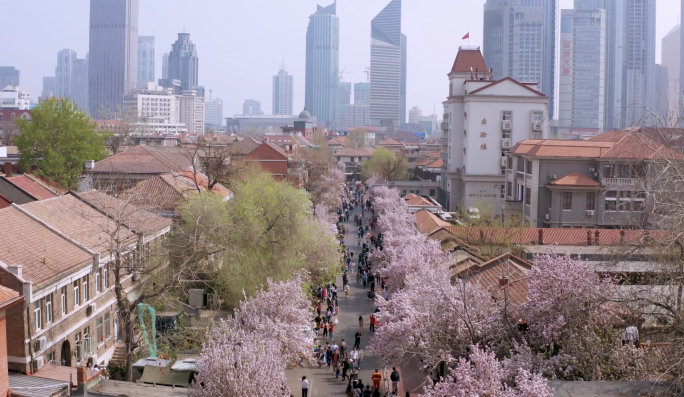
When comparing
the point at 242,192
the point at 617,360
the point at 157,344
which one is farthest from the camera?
the point at 242,192

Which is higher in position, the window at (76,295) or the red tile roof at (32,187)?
the red tile roof at (32,187)

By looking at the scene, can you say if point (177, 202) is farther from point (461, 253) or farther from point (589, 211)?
point (589, 211)

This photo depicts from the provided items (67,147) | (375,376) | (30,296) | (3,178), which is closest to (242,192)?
(3,178)

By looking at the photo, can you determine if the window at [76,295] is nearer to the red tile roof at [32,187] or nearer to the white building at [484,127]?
the red tile roof at [32,187]

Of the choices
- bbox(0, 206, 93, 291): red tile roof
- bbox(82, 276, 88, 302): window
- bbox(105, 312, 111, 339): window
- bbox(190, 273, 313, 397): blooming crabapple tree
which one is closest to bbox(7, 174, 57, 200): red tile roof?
bbox(105, 312, 111, 339): window

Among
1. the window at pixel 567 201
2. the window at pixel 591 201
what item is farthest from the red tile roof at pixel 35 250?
the window at pixel 591 201

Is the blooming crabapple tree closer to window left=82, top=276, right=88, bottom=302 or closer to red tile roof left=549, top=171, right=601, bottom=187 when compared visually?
window left=82, top=276, right=88, bottom=302
